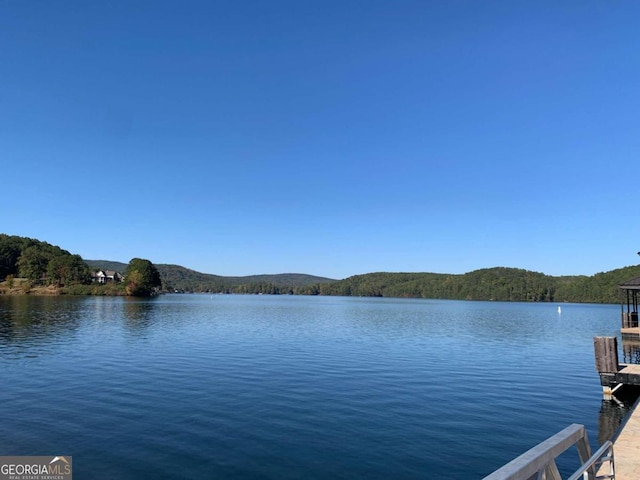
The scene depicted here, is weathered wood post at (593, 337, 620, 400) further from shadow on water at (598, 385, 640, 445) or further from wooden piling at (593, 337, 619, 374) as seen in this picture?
shadow on water at (598, 385, 640, 445)

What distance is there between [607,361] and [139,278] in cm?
15687

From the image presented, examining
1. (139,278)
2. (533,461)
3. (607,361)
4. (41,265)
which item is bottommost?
(607,361)

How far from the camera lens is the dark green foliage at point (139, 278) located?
15550 cm

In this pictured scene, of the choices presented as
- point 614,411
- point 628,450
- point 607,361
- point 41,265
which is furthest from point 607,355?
point 41,265

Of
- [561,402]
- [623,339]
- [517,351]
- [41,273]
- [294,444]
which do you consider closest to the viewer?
[294,444]

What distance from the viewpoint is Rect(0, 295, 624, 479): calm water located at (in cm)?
1223

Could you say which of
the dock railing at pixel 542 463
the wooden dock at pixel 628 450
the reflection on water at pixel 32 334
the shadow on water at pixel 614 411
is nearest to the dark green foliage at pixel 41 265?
the reflection on water at pixel 32 334

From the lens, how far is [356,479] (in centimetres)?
1107

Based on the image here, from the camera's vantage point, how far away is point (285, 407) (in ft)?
58.3

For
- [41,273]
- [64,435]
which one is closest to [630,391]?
[64,435]

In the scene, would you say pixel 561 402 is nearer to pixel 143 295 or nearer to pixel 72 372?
pixel 72 372

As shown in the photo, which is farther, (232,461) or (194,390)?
(194,390)

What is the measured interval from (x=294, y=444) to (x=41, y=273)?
18223 centimetres

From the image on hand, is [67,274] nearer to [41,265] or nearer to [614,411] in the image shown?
[41,265]
